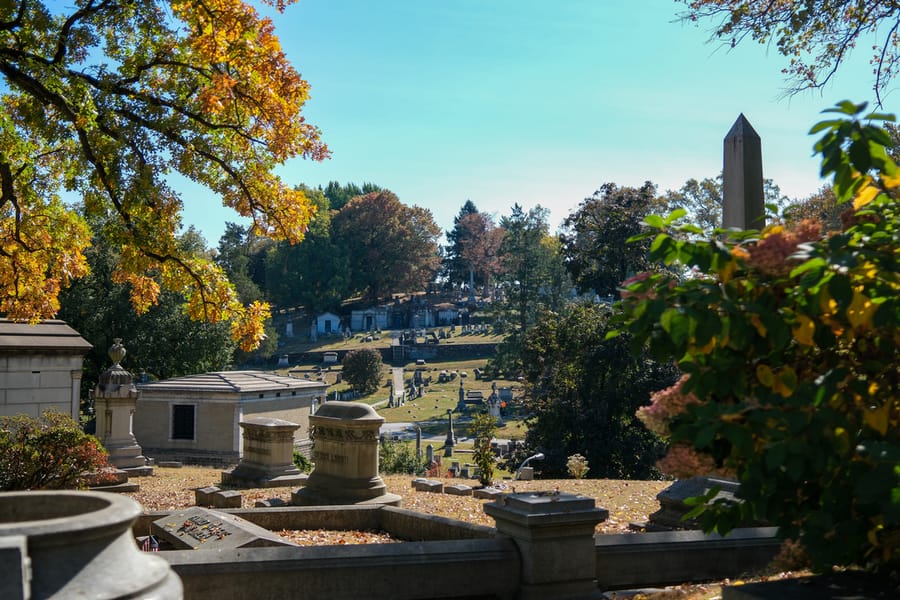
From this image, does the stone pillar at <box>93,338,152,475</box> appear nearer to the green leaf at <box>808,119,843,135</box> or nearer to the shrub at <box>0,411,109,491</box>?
the shrub at <box>0,411,109,491</box>

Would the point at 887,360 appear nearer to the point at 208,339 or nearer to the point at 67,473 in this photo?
the point at 67,473

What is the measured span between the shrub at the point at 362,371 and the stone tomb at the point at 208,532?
140ft

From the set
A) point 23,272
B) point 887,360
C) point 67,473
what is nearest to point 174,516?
point 67,473

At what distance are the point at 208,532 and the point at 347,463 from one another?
172 inches

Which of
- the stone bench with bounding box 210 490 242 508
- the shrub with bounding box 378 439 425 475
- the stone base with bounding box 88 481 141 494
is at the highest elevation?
the stone bench with bounding box 210 490 242 508

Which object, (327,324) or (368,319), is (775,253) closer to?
(327,324)

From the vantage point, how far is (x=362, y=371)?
51812 millimetres

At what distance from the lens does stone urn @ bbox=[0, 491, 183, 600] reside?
2797mm

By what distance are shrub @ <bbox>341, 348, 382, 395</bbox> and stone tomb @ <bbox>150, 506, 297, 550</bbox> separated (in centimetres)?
4273

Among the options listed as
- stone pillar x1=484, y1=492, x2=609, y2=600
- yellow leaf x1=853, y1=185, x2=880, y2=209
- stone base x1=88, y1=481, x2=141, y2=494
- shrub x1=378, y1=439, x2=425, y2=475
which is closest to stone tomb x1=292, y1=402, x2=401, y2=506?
stone base x1=88, y1=481, x2=141, y2=494

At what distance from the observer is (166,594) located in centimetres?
308

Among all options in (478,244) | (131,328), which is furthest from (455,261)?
(131,328)

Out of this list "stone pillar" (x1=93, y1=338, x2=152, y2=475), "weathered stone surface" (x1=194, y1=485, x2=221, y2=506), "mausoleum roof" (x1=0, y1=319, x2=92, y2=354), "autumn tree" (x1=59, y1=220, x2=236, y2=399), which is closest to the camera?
"weathered stone surface" (x1=194, y1=485, x2=221, y2=506)

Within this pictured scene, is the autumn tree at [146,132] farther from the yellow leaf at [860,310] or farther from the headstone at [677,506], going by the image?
the yellow leaf at [860,310]
